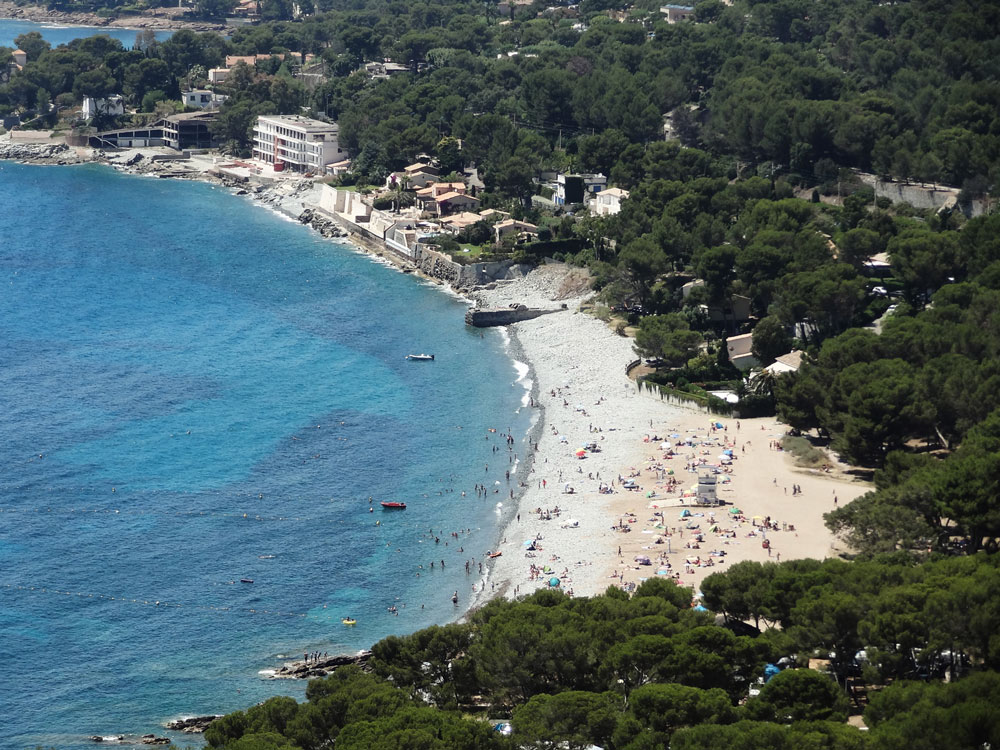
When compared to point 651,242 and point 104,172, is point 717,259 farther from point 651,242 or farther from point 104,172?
point 104,172

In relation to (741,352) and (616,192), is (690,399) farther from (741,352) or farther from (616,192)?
(616,192)

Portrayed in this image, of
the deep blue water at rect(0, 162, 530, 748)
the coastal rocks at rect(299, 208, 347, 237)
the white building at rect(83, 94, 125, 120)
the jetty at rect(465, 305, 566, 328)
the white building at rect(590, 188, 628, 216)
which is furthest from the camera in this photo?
the white building at rect(83, 94, 125, 120)

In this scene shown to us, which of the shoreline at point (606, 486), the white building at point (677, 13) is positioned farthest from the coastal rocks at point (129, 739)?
the white building at point (677, 13)

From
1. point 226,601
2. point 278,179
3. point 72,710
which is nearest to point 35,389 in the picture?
point 226,601

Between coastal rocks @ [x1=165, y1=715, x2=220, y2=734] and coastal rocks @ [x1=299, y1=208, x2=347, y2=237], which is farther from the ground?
coastal rocks @ [x1=165, y1=715, x2=220, y2=734]

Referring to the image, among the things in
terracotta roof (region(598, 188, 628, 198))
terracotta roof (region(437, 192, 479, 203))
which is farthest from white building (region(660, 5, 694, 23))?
terracotta roof (region(598, 188, 628, 198))

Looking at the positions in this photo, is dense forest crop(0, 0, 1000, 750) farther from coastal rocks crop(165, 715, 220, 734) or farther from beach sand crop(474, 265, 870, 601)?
coastal rocks crop(165, 715, 220, 734)

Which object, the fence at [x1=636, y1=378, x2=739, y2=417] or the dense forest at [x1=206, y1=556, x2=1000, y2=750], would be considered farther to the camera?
the fence at [x1=636, y1=378, x2=739, y2=417]
